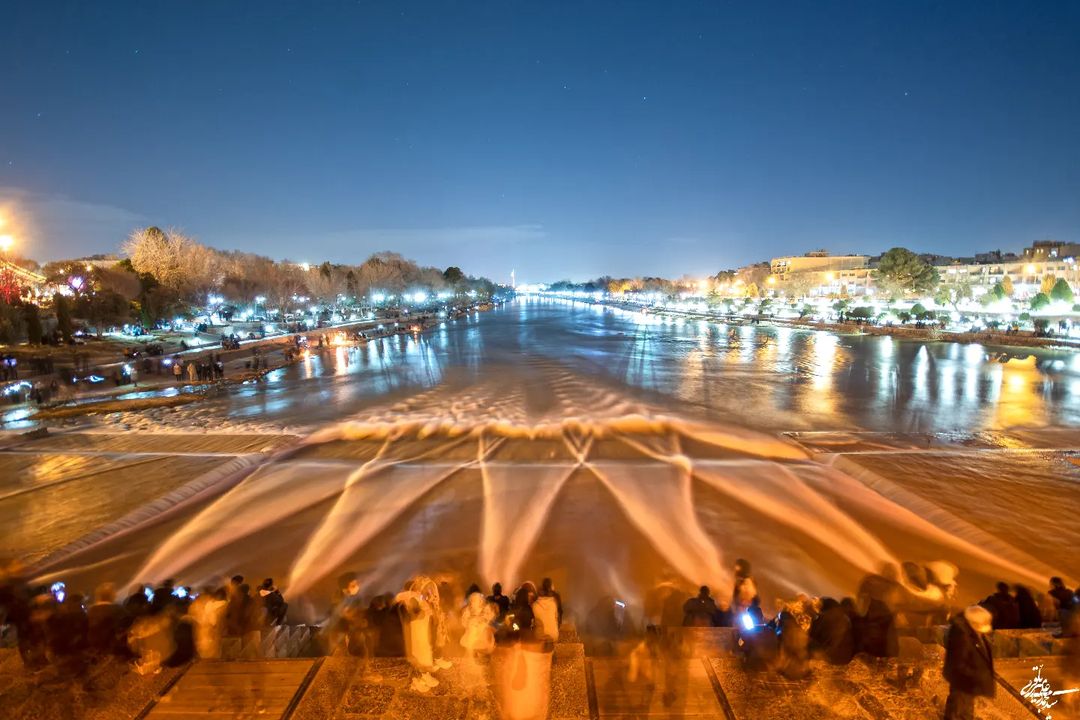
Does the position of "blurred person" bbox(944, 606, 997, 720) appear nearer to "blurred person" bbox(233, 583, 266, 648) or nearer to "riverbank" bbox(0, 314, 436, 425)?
"blurred person" bbox(233, 583, 266, 648)

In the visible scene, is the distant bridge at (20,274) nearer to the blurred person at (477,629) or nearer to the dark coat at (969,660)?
the blurred person at (477,629)

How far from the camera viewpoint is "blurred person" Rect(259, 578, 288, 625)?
20.0 feet

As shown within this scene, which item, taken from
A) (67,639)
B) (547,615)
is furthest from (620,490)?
(67,639)

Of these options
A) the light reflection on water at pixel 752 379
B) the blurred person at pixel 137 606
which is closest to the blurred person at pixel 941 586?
the blurred person at pixel 137 606

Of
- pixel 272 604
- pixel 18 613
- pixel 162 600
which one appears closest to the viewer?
pixel 162 600

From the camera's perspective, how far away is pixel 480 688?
4105 millimetres

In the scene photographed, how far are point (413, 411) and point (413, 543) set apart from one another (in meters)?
9.90

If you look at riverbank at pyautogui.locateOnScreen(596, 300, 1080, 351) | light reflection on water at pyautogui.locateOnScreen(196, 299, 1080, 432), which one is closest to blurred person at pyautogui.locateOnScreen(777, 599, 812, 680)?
light reflection on water at pyautogui.locateOnScreen(196, 299, 1080, 432)

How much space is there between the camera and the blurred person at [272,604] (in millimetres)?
6094

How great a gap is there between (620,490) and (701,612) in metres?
5.50

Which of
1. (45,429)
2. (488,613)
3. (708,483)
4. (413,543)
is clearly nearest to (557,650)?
(488,613)

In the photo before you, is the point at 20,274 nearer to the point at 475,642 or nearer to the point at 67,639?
the point at 67,639

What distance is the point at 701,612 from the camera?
18.0 ft

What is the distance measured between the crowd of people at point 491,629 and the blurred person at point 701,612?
0.04 feet
